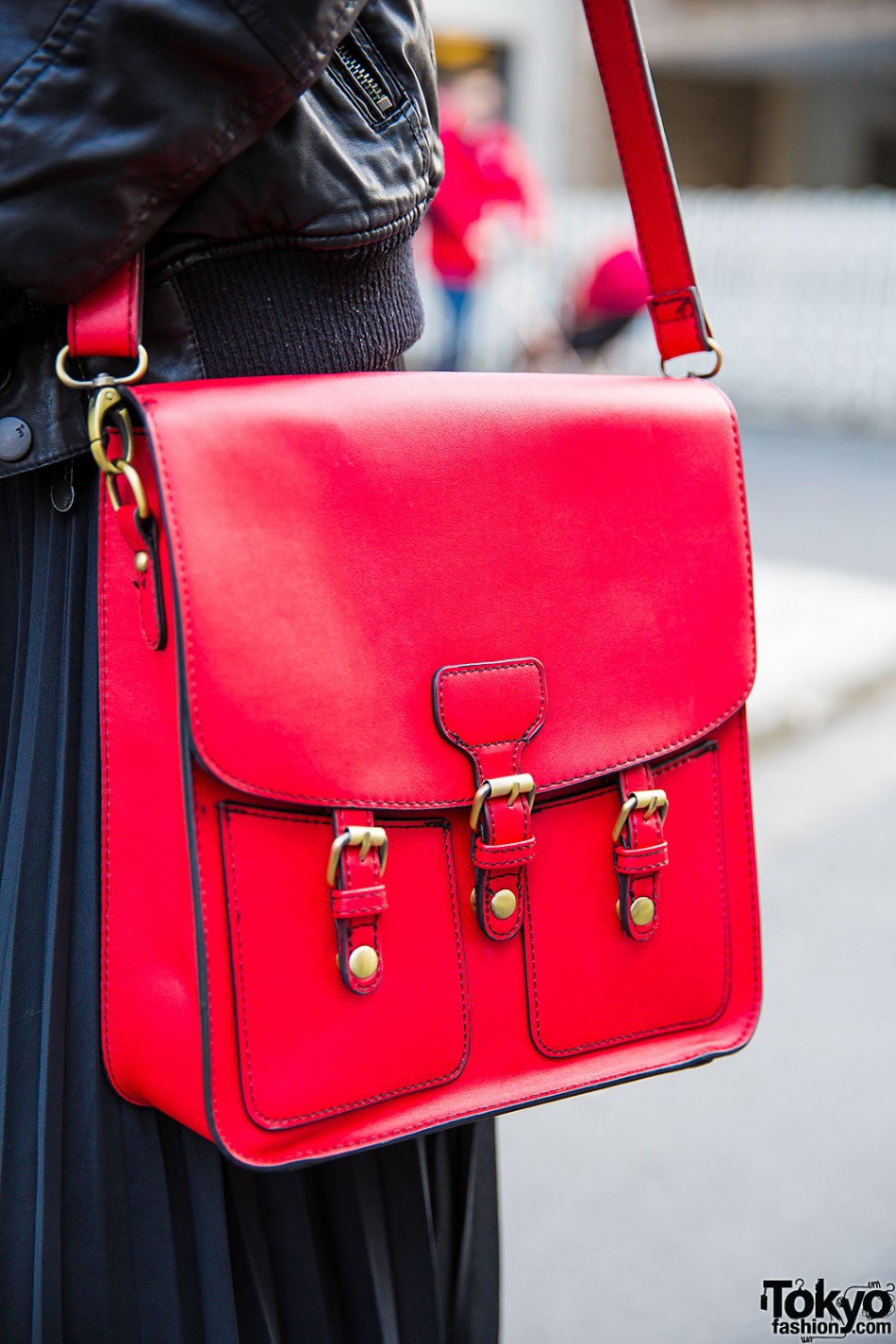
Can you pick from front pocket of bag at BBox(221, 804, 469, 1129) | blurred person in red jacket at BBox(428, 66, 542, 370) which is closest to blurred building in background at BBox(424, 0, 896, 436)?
blurred person in red jacket at BBox(428, 66, 542, 370)

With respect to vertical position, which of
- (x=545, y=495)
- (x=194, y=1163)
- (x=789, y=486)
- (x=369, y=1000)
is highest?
(x=545, y=495)

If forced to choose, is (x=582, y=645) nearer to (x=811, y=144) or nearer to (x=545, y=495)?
(x=545, y=495)

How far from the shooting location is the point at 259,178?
0.84m

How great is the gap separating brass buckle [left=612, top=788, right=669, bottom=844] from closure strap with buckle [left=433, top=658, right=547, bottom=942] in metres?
0.09

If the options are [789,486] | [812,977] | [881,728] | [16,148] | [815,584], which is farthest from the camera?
[789,486]

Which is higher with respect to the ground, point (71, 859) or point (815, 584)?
point (71, 859)

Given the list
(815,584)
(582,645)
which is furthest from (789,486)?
(582,645)

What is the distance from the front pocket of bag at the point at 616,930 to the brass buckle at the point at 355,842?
0.48ft

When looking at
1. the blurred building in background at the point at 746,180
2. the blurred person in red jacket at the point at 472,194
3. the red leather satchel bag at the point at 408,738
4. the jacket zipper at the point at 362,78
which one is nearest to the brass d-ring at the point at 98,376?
the red leather satchel bag at the point at 408,738

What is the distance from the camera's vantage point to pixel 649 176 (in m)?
1.10

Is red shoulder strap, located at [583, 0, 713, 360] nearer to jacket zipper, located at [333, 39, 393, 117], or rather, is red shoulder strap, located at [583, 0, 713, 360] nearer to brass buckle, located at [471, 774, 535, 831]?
jacket zipper, located at [333, 39, 393, 117]

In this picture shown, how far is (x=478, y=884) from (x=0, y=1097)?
0.35 meters

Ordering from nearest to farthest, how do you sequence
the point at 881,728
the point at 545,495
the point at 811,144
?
1. the point at 545,495
2. the point at 881,728
3. the point at 811,144

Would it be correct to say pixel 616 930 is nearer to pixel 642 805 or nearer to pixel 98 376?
pixel 642 805
